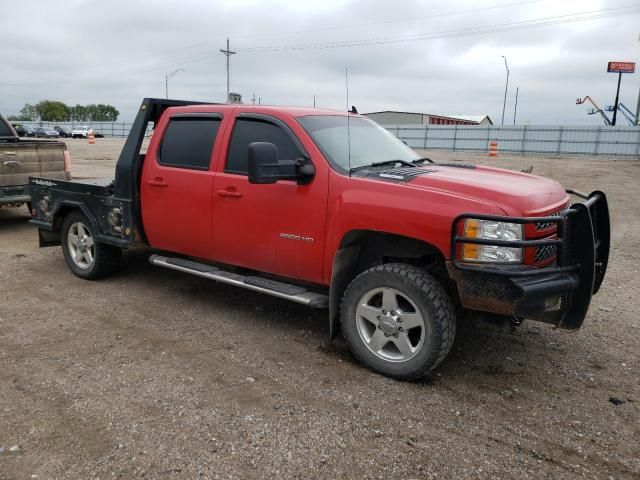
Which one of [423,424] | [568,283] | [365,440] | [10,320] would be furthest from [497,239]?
[10,320]

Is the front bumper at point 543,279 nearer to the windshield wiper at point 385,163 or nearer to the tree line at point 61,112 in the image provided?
the windshield wiper at point 385,163

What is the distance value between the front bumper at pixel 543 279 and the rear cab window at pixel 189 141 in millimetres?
2484

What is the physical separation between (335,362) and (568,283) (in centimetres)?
173

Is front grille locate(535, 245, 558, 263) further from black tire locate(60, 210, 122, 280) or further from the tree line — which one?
the tree line

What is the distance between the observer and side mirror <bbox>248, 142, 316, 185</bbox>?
384 centimetres

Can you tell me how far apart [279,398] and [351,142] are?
2.15 m

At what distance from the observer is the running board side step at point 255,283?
4.17 metres

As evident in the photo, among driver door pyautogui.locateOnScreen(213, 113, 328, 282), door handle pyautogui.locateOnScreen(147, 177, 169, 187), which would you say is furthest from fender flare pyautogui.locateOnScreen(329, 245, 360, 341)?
door handle pyautogui.locateOnScreen(147, 177, 169, 187)

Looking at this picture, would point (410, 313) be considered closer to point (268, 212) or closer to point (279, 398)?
point (279, 398)

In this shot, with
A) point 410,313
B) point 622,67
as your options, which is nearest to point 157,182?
point 410,313

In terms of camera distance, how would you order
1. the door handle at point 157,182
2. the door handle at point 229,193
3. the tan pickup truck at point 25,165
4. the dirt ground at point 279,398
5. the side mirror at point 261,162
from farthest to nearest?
the tan pickup truck at point 25,165, the door handle at point 157,182, the door handle at point 229,193, the side mirror at point 261,162, the dirt ground at point 279,398

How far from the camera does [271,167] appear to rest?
391cm

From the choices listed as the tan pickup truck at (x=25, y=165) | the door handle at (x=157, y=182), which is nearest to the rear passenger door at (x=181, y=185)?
the door handle at (x=157, y=182)

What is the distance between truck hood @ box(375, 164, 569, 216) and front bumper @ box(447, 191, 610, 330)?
6.6 inches
